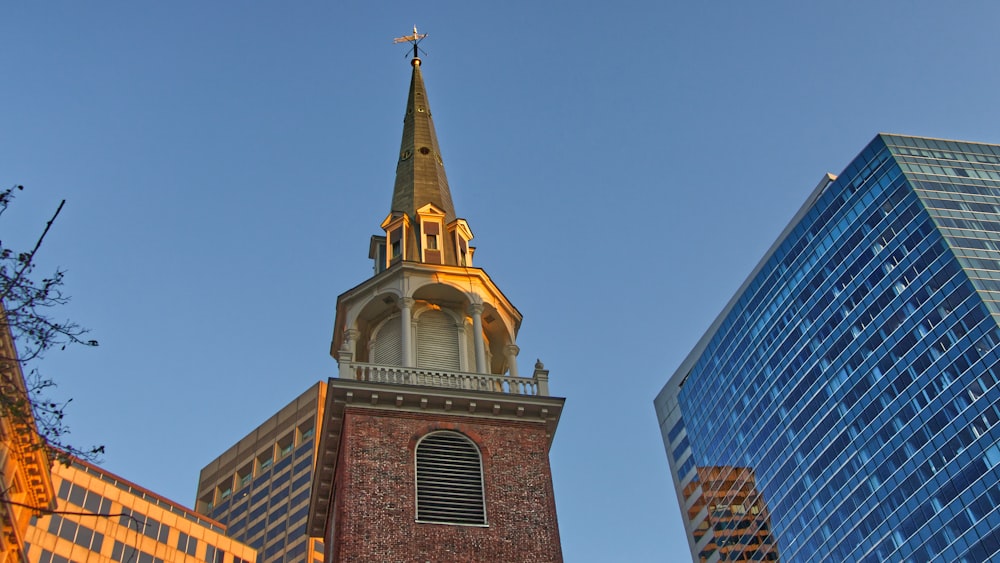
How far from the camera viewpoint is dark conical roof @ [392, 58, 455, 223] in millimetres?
42562

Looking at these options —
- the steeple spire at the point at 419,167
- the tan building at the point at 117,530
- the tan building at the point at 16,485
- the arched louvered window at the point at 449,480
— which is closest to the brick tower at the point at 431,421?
the arched louvered window at the point at 449,480

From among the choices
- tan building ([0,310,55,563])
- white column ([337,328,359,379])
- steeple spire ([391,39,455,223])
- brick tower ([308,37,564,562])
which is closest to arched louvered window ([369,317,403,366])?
brick tower ([308,37,564,562])

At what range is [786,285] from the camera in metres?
112

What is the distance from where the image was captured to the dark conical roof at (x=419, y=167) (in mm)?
42562

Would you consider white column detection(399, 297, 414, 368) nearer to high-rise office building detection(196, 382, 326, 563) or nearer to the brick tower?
the brick tower

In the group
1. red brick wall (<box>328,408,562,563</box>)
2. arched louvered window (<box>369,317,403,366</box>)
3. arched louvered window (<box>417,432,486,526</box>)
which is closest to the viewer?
red brick wall (<box>328,408,562,563</box>)

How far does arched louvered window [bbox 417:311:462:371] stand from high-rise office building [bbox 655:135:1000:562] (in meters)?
57.0

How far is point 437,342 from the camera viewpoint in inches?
1430

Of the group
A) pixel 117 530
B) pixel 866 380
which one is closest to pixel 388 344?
pixel 117 530

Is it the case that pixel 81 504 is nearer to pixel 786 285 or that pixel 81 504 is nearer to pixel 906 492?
pixel 906 492

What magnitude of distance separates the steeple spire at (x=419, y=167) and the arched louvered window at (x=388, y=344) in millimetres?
5634

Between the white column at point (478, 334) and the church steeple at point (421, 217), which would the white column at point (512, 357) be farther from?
the church steeple at point (421, 217)

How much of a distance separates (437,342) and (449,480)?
23.0 ft

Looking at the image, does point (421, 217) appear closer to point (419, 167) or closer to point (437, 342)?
point (419, 167)
